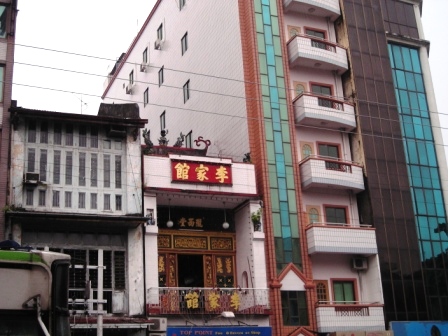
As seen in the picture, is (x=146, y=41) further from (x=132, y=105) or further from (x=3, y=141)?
(x=3, y=141)

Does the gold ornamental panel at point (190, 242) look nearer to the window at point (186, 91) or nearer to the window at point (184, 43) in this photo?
the window at point (186, 91)

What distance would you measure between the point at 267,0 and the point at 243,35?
2169 millimetres

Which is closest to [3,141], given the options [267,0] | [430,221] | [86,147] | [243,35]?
[86,147]

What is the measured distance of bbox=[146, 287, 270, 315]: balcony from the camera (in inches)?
926

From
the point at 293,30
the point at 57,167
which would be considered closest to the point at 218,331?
the point at 57,167

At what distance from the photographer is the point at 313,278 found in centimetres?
2677

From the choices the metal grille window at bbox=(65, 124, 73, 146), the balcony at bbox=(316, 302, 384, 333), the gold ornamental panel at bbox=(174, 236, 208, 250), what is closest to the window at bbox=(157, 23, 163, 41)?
the metal grille window at bbox=(65, 124, 73, 146)

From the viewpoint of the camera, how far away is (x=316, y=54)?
29.0 metres

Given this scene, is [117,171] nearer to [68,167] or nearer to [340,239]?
[68,167]

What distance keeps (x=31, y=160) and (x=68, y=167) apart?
136 cm

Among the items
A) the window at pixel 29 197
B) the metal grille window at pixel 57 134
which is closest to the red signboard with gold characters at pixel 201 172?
the metal grille window at pixel 57 134

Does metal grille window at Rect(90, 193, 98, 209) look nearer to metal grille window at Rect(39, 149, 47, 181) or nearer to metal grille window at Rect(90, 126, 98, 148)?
metal grille window at Rect(39, 149, 47, 181)

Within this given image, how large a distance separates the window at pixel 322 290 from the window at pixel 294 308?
1.16 m

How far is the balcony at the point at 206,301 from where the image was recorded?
2352 centimetres
